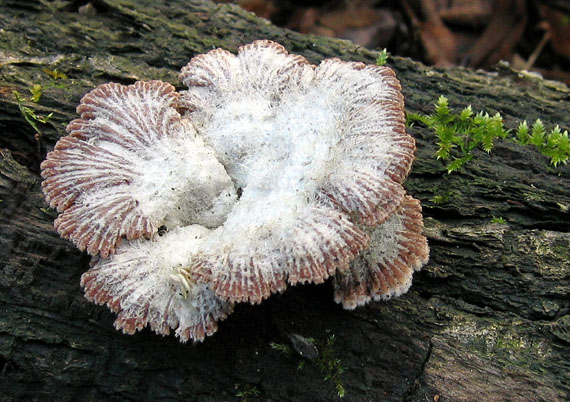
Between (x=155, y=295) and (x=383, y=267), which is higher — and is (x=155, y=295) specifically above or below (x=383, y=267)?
below

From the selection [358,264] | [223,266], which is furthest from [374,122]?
[223,266]

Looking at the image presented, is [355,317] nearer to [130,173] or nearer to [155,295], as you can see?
[155,295]

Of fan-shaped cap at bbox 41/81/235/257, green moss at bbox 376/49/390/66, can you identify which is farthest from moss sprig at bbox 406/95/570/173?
fan-shaped cap at bbox 41/81/235/257

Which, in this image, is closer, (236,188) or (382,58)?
(236,188)

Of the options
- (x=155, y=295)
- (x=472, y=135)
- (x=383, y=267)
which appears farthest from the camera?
(x=472, y=135)

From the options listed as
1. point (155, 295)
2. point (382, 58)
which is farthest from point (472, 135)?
point (155, 295)
